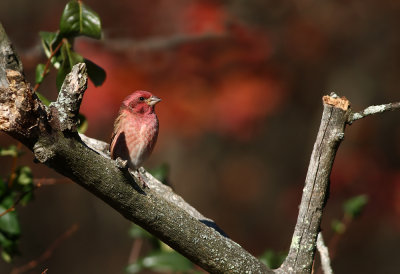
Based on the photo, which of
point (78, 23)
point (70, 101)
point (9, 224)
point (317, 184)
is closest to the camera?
point (70, 101)

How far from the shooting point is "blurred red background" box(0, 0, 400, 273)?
9102 mm

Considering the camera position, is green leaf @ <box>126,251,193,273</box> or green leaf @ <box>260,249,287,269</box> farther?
green leaf @ <box>260,249,287,269</box>

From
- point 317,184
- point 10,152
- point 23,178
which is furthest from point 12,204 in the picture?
point 317,184

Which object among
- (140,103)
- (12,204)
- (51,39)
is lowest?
(12,204)

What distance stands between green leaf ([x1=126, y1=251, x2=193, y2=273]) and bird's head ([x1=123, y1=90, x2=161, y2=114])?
1147 mm

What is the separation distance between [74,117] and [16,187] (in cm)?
184

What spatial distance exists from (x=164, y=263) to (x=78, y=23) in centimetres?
171

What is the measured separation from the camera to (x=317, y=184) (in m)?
3.31

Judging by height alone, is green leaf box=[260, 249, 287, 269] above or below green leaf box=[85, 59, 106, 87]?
below

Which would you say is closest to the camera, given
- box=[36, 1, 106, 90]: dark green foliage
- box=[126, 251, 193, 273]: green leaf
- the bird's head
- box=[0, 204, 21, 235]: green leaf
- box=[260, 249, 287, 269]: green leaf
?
box=[36, 1, 106, 90]: dark green foliage

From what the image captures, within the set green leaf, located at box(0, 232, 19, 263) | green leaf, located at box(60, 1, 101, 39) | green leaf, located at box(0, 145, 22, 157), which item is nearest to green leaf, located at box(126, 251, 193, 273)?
green leaf, located at box(0, 232, 19, 263)

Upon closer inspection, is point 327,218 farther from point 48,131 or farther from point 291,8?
point 48,131

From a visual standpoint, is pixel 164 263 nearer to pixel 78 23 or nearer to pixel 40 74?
pixel 40 74

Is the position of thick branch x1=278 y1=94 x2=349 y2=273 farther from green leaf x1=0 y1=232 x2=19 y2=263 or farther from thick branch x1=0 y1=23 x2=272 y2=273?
green leaf x1=0 y1=232 x2=19 y2=263
